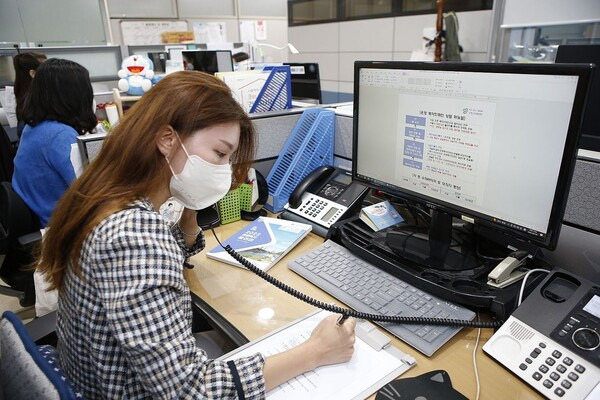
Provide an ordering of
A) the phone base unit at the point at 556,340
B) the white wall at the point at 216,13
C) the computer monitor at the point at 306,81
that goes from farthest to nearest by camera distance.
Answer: the white wall at the point at 216,13 < the computer monitor at the point at 306,81 < the phone base unit at the point at 556,340

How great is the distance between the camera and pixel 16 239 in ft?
5.48

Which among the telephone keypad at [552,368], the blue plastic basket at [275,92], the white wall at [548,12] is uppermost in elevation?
the white wall at [548,12]

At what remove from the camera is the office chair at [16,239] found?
1651 millimetres

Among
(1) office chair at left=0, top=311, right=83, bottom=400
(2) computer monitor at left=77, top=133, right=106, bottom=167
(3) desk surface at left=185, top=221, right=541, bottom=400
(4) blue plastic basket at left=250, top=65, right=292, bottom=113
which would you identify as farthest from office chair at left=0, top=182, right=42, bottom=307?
(1) office chair at left=0, top=311, right=83, bottom=400

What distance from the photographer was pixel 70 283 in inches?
28.9

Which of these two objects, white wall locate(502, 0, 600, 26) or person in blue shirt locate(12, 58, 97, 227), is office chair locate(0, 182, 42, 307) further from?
white wall locate(502, 0, 600, 26)

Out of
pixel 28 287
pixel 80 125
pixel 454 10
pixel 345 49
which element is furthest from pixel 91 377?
pixel 345 49

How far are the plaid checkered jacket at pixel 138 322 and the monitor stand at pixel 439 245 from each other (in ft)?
1.54

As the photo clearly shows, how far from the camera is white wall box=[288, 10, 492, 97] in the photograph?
11.7 ft

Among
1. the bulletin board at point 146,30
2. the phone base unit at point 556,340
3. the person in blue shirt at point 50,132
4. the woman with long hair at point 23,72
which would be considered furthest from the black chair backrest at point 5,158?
the phone base unit at point 556,340

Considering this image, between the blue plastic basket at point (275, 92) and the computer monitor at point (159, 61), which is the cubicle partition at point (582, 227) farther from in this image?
the computer monitor at point (159, 61)

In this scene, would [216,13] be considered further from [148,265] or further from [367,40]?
[148,265]

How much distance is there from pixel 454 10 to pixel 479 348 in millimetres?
Answer: 3581

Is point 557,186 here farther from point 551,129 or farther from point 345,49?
point 345,49
